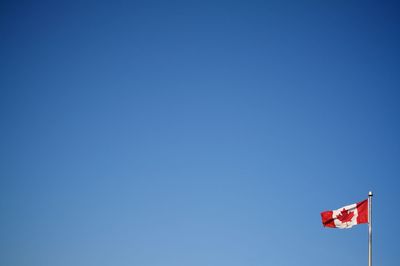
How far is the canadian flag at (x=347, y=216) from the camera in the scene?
33094 mm

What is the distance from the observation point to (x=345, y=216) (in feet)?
111

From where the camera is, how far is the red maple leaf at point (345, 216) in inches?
1328

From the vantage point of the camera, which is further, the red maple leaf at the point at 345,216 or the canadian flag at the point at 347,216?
the red maple leaf at the point at 345,216

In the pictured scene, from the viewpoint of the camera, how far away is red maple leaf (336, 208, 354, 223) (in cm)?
3372

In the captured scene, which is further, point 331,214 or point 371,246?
point 331,214

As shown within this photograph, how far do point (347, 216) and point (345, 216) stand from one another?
0.14 metres

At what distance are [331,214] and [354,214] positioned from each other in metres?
1.62

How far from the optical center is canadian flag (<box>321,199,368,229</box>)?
3309cm

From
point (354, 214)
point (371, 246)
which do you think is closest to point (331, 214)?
point (354, 214)

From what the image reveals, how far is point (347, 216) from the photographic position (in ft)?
111

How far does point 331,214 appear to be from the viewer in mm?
34375

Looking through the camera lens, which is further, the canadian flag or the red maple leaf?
the red maple leaf

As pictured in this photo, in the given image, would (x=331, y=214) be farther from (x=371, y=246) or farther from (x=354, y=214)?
(x=371, y=246)

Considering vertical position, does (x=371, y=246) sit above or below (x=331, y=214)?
below
